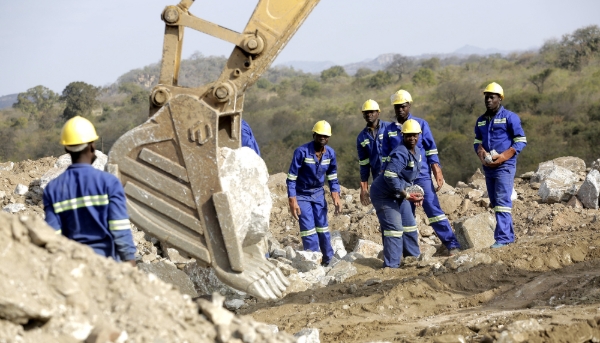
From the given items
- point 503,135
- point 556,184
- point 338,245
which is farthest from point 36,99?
point 503,135

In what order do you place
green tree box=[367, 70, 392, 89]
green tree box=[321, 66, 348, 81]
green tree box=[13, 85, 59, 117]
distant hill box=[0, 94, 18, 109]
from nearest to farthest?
green tree box=[13, 85, 59, 117], green tree box=[367, 70, 392, 89], green tree box=[321, 66, 348, 81], distant hill box=[0, 94, 18, 109]

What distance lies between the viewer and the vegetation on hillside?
20.6 metres

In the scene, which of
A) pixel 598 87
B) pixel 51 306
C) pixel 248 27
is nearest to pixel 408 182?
pixel 248 27

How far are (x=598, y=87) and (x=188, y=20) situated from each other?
23.2m

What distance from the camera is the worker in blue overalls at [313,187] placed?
912 cm

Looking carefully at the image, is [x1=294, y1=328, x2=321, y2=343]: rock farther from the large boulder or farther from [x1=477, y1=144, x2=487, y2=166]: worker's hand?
the large boulder

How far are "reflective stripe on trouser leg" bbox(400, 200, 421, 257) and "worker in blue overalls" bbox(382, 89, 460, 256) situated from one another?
0.46m

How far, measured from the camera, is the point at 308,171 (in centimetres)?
923

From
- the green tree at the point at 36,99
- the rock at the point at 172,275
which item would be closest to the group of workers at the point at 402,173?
the rock at the point at 172,275

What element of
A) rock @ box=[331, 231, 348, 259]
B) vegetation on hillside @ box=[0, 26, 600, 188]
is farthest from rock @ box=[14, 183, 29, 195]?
vegetation on hillside @ box=[0, 26, 600, 188]

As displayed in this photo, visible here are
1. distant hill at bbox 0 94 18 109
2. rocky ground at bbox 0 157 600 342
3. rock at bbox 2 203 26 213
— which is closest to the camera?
rocky ground at bbox 0 157 600 342

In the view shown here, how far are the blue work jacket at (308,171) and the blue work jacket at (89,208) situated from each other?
4.74m

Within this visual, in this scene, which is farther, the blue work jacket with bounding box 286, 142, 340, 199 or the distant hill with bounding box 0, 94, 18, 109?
the distant hill with bounding box 0, 94, 18, 109

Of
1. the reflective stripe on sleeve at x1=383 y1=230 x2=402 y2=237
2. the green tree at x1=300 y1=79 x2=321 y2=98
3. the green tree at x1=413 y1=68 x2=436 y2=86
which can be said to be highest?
the reflective stripe on sleeve at x1=383 y1=230 x2=402 y2=237
